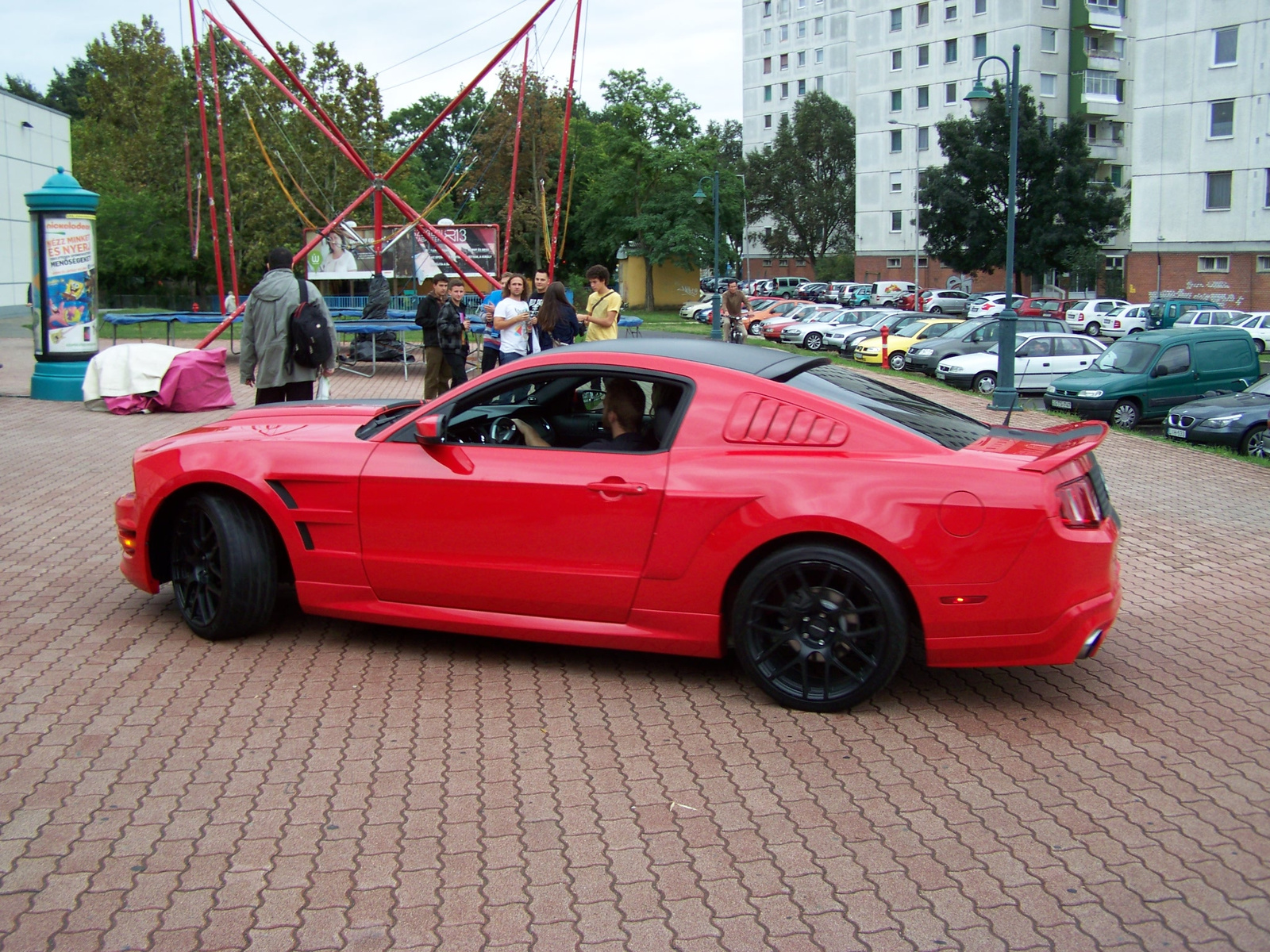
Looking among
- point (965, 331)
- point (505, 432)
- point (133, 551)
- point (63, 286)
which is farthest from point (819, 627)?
point (965, 331)

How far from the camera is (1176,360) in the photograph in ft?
64.5

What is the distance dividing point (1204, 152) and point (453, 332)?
151 feet

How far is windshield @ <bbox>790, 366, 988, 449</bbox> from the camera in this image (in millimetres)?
5047

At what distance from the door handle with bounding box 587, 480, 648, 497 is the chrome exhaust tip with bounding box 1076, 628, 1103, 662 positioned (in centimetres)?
188

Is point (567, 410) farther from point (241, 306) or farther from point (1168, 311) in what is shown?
point (1168, 311)

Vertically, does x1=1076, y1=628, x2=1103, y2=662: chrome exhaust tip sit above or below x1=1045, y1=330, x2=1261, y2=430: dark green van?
below

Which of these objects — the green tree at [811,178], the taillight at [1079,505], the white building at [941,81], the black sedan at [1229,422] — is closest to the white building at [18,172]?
the black sedan at [1229,422]

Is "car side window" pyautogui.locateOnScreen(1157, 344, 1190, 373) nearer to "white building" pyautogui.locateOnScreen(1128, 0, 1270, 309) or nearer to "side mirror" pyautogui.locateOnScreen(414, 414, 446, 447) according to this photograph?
"side mirror" pyautogui.locateOnScreen(414, 414, 446, 447)

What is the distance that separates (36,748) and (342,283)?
29679mm

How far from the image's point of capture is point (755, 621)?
4805mm

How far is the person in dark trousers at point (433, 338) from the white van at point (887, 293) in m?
50.7

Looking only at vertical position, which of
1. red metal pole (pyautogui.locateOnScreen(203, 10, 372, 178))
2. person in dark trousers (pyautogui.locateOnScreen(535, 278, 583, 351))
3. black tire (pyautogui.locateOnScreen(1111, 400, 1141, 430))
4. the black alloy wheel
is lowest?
black tire (pyautogui.locateOnScreen(1111, 400, 1141, 430))

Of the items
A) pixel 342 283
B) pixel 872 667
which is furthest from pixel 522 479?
pixel 342 283

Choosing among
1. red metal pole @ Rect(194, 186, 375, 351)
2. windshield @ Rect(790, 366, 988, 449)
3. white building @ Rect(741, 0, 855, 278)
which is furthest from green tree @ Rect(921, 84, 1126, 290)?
windshield @ Rect(790, 366, 988, 449)
